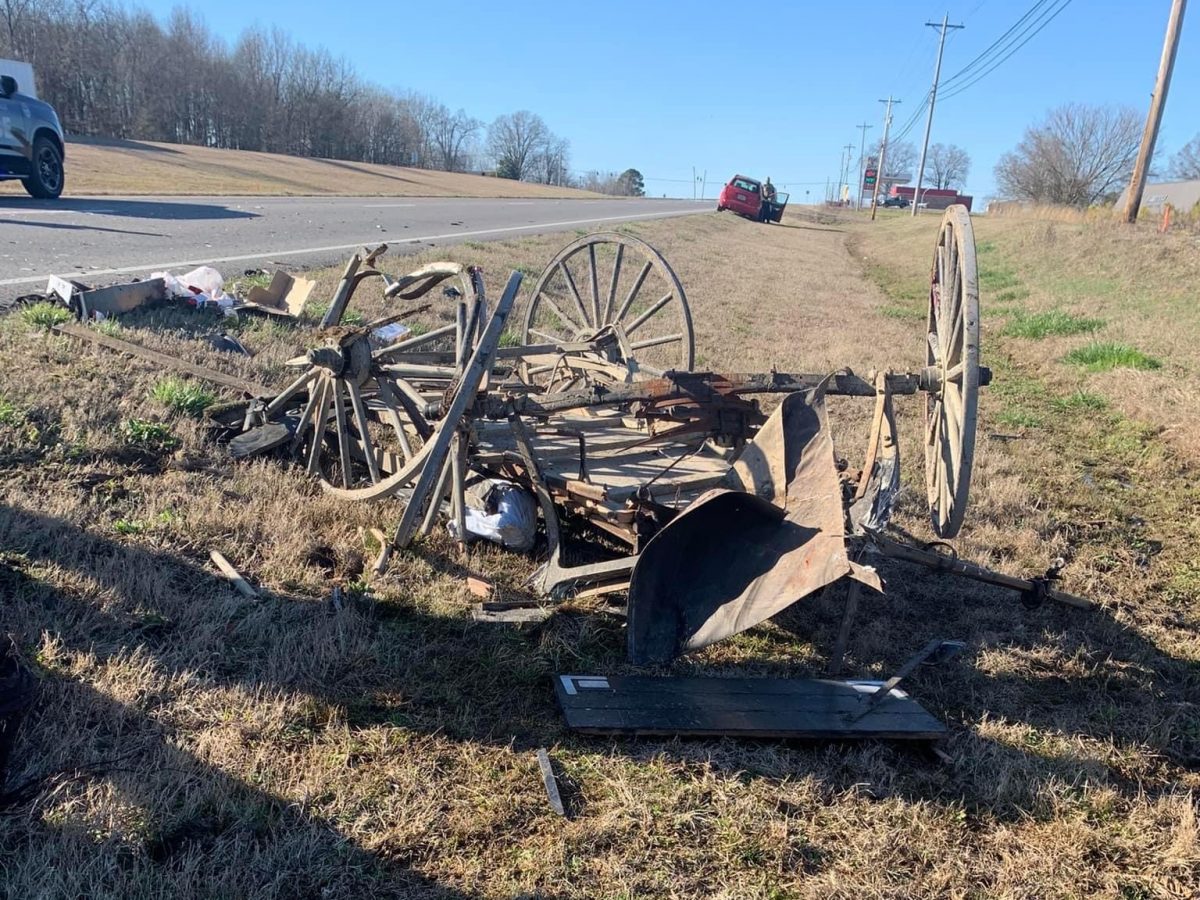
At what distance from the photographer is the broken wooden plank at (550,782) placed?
8.15ft

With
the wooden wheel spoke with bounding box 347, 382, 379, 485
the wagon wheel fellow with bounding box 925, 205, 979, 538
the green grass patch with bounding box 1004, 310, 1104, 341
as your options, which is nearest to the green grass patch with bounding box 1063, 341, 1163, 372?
the green grass patch with bounding box 1004, 310, 1104, 341

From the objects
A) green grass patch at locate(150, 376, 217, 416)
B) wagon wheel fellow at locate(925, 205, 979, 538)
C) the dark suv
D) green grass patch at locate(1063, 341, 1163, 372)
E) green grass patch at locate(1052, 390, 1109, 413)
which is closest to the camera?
wagon wheel fellow at locate(925, 205, 979, 538)

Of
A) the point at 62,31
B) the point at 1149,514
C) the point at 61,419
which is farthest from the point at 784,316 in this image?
the point at 62,31

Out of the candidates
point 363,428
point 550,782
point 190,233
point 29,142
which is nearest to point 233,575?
point 363,428

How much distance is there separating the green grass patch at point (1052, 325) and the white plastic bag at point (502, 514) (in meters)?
9.42

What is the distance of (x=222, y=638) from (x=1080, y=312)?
12.4 metres

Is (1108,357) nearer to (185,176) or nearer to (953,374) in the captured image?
(953,374)

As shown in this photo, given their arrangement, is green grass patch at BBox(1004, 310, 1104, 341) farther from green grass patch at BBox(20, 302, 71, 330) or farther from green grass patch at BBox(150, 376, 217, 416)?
green grass patch at BBox(20, 302, 71, 330)

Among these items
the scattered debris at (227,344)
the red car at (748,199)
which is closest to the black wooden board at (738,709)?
the scattered debris at (227,344)

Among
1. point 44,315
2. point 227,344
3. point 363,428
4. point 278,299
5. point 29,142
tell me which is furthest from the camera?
point 29,142

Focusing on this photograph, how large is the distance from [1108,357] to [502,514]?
7861mm

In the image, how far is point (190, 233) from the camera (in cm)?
1054

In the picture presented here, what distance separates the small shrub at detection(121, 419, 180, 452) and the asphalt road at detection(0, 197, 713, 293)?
10.1 feet

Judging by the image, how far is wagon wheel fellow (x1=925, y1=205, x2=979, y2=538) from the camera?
305 centimetres
